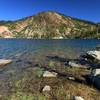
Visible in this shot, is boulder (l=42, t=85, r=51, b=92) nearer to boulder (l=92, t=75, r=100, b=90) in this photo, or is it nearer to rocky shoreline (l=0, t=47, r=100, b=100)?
rocky shoreline (l=0, t=47, r=100, b=100)

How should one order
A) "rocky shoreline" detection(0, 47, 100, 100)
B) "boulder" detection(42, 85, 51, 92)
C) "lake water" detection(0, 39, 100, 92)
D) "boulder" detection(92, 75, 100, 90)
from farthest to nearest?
"lake water" detection(0, 39, 100, 92), "boulder" detection(92, 75, 100, 90), "boulder" detection(42, 85, 51, 92), "rocky shoreline" detection(0, 47, 100, 100)

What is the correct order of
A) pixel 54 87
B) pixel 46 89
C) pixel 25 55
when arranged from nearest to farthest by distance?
1. pixel 46 89
2. pixel 54 87
3. pixel 25 55

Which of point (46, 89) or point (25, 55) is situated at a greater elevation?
point (46, 89)

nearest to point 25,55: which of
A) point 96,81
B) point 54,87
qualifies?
point 54,87

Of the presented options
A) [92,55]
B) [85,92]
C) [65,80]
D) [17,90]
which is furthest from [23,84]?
[92,55]

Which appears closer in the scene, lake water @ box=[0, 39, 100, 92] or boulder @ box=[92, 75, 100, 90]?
boulder @ box=[92, 75, 100, 90]

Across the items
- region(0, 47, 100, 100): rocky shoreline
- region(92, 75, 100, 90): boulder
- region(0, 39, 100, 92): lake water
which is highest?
region(92, 75, 100, 90): boulder

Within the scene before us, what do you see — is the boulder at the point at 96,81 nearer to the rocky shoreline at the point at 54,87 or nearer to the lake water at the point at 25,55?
the rocky shoreline at the point at 54,87

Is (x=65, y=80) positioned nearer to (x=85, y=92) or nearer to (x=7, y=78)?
(x=85, y=92)

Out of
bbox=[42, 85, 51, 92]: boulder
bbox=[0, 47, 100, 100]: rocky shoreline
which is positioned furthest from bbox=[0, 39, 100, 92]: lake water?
bbox=[42, 85, 51, 92]: boulder

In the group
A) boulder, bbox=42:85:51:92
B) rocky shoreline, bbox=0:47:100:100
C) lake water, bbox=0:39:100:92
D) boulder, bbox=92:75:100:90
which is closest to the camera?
rocky shoreline, bbox=0:47:100:100

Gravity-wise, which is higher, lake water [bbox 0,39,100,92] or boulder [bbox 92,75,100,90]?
boulder [bbox 92,75,100,90]

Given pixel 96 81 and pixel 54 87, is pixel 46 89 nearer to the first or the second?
pixel 54 87

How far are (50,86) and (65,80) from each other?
2.49 metres
